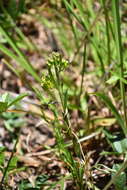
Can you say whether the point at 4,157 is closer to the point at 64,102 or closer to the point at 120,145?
the point at 64,102

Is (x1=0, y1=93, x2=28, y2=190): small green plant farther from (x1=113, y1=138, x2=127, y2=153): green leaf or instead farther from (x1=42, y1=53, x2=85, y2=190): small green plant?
(x1=113, y1=138, x2=127, y2=153): green leaf

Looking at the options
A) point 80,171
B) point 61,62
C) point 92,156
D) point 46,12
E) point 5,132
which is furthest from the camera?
point 46,12

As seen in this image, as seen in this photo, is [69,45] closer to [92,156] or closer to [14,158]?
[92,156]

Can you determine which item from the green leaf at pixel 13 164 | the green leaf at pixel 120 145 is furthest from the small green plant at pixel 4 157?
the green leaf at pixel 120 145

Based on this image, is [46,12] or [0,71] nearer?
[0,71]

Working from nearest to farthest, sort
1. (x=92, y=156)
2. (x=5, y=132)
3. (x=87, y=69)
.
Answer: (x=92, y=156) < (x=5, y=132) < (x=87, y=69)

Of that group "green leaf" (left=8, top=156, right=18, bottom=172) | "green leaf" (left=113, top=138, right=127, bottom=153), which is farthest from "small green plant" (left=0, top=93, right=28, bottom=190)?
"green leaf" (left=113, top=138, right=127, bottom=153)

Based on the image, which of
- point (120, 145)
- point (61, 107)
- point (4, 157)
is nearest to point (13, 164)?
point (4, 157)

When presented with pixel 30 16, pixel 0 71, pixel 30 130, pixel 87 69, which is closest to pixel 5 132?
pixel 30 130

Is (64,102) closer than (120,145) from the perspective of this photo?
Yes
